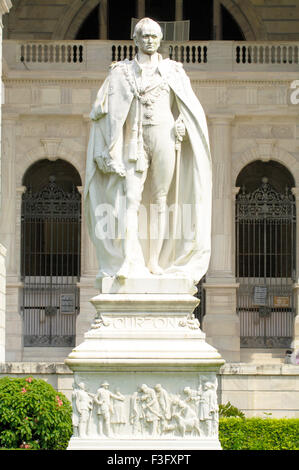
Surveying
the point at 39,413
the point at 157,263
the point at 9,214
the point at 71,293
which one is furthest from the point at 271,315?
the point at 157,263

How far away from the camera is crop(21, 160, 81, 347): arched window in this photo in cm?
3122

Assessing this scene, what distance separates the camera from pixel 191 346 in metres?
8.63

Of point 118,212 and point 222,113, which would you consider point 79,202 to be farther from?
point 118,212

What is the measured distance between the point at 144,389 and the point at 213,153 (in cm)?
2389

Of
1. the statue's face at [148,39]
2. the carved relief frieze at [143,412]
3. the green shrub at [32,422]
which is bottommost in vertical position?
the green shrub at [32,422]

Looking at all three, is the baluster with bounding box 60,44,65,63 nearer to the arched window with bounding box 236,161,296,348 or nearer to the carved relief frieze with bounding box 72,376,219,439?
the arched window with bounding box 236,161,296,348

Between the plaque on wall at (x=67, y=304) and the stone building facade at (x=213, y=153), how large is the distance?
0.08 metres

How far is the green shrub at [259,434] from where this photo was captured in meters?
14.4

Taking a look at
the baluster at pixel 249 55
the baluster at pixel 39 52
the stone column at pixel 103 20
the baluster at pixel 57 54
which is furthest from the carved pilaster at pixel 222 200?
the stone column at pixel 103 20

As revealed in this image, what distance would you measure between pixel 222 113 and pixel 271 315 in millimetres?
5955

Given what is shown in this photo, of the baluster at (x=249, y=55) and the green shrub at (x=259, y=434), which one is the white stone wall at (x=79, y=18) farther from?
the green shrub at (x=259, y=434)

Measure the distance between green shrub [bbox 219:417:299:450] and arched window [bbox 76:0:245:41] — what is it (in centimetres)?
2377

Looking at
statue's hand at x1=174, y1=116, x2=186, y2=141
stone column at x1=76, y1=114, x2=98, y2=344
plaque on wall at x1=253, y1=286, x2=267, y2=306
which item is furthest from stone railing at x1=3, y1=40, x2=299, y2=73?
statue's hand at x1=174, y1=116, x2=186, y2=141
